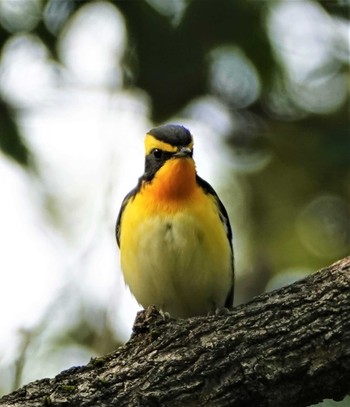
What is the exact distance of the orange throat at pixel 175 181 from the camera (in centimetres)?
734

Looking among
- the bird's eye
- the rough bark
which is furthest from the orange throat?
the rough bark

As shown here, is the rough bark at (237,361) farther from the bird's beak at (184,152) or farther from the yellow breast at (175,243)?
the bird's beak at (184,152)

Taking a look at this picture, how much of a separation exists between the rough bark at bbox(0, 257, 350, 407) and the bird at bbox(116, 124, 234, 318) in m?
1.51

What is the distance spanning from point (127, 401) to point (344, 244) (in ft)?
15.0

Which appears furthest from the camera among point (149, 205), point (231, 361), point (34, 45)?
point (34, 45)

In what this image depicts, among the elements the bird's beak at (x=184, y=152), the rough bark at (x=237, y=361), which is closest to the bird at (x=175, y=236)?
the bird's beak at (x=184, y=152)

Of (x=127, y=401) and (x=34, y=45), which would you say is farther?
(x=34, y=45)

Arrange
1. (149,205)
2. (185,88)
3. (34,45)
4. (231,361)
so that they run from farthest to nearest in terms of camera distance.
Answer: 1. (185,88)
2. (34,45)
3. (149,205)
4. (231,361)

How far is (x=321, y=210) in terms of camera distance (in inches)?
382

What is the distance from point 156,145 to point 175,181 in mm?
348

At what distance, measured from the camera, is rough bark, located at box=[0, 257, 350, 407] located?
5273 mm

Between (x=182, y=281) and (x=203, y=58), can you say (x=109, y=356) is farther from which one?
(x=203, y=58)

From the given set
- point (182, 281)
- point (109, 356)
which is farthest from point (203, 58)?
point (109, 356)

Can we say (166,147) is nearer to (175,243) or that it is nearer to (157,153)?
(157,153)
